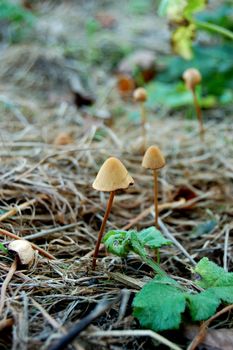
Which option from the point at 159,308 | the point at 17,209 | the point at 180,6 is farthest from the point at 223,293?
the point at 180,6

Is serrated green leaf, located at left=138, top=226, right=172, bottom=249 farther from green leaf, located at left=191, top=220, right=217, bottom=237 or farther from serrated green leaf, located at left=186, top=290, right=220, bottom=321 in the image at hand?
green leaf, located at left=191, top=220, right=217, bottom=237

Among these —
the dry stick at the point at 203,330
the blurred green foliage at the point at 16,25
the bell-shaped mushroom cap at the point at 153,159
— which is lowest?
the blurred green foliage at the point at 16,25

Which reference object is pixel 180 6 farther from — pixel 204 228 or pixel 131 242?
pixel 131 242

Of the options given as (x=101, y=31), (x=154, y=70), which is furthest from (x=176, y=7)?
(x=101, y=31)

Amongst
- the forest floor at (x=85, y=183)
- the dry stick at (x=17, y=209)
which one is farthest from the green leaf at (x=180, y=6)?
the dry stick at (x=17, y=209)

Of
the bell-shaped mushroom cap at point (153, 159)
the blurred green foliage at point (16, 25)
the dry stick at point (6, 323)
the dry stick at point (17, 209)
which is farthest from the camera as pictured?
the blurred green foliage at point (16, 25)

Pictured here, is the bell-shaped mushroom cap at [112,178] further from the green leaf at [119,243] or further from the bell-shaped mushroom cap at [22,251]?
the bell-shaped mushroom cap at [22,251]

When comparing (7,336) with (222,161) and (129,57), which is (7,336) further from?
(129,57)
